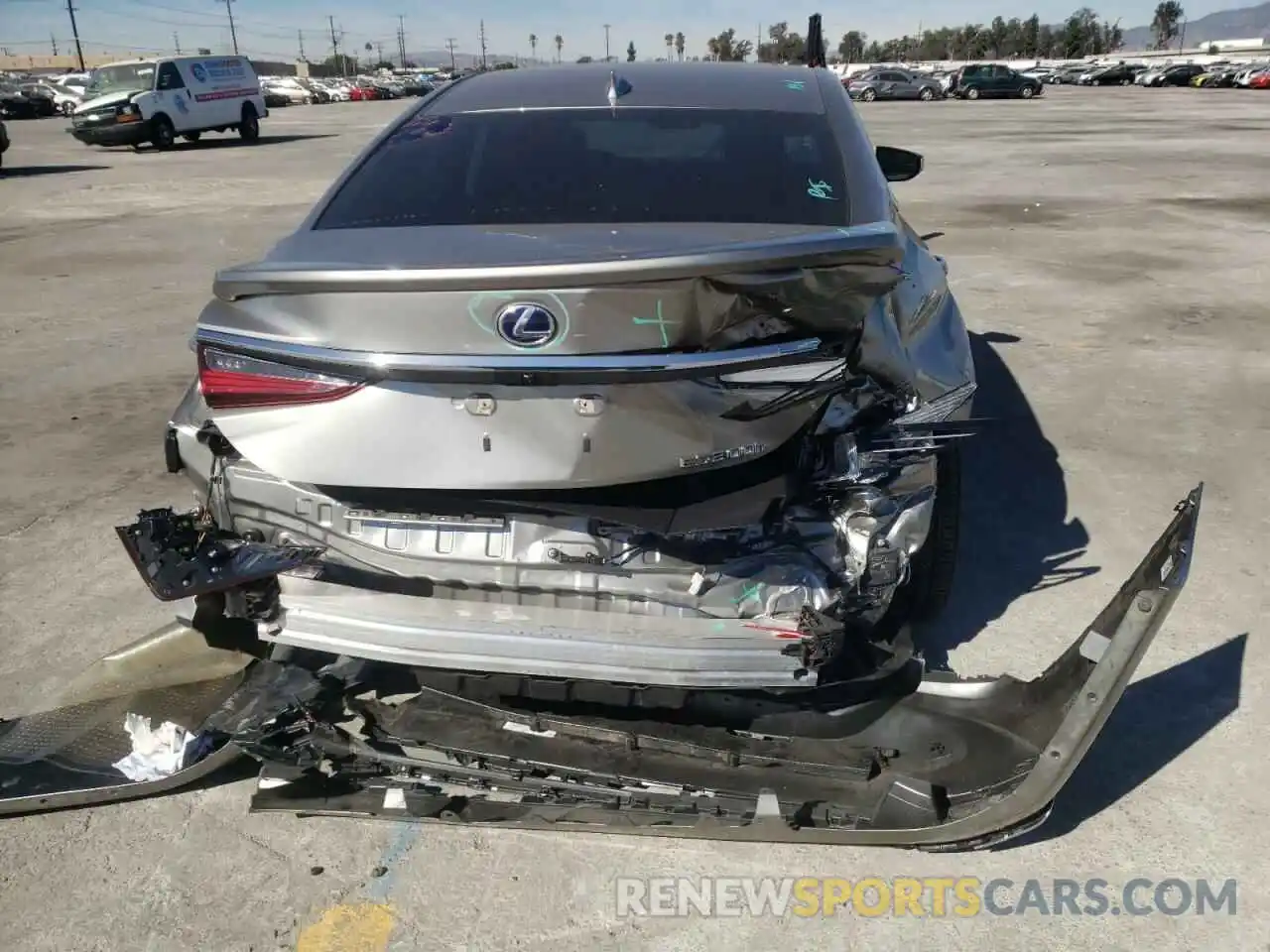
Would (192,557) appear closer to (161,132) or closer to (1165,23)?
(161,132)

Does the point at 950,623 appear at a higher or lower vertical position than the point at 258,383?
lower

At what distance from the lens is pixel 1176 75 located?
156 ft

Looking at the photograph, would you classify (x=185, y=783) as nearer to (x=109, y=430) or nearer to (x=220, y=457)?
(x=220, y=457)

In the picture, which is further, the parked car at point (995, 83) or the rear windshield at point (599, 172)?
the parked car at point (995, 83)

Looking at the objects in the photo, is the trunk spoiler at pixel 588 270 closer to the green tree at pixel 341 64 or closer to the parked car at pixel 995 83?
the parked car at pixel 995 83

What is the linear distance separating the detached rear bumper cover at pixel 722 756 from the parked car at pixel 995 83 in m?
43.9

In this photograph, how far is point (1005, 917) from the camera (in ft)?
7.60

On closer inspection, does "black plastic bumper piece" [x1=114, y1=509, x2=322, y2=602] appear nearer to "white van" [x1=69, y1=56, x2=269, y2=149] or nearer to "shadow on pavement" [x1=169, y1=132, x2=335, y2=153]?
"white van" [x1=69, y1=56, x2=269, y2=149]

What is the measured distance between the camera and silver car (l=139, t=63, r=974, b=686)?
6.91ft

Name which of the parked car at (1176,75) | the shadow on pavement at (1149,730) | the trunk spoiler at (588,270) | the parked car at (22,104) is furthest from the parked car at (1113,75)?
the trunk spoiler at (588,270)

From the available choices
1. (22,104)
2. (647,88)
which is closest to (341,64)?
(22,104)

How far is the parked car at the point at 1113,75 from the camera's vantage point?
50531mm

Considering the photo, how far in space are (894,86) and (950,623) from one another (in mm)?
42817

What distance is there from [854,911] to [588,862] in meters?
0.64
